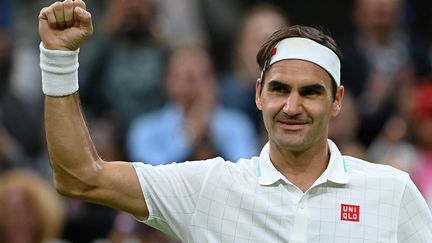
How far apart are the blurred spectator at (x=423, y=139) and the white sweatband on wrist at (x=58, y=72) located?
3991 mm

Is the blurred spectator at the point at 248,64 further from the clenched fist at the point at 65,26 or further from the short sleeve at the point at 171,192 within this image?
the clenched fist at the point at 65,26

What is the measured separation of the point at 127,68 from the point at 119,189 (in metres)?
4.72

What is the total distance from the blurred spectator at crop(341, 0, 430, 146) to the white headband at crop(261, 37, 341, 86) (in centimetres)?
433

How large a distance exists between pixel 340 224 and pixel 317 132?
41cm

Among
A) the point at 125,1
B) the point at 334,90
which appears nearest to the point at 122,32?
the point at 125,1

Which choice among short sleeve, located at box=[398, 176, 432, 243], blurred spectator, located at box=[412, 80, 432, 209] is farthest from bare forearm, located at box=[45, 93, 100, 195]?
blurred spectator, located at box=[412, 80, 432, 209]

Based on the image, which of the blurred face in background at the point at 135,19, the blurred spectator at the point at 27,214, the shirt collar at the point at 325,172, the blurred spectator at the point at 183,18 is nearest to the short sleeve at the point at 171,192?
the shirt collar at the point at 325,172

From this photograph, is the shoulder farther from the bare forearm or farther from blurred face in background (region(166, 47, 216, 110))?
blurred face in background (region(166, 47, 216, 110))

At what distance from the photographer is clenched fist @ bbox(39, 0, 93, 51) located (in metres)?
4.73

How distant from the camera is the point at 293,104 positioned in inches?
197

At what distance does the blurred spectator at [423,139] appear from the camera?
331 inches

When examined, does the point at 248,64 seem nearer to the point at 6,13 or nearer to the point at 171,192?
the point at 6,13

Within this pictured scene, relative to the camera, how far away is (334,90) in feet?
17.2

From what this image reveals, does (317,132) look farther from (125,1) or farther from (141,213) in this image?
(125,1)
